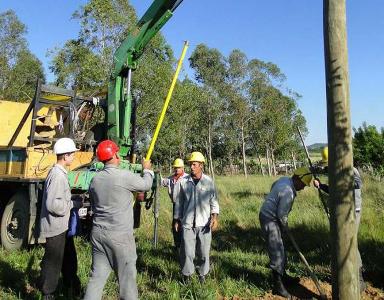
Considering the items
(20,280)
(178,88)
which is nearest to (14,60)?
(178,88)

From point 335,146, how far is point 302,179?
6.80 ft

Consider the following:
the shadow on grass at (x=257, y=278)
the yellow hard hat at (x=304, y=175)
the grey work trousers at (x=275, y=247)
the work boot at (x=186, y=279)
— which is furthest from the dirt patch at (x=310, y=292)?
the yellow hard hat at (x=304, y=175)

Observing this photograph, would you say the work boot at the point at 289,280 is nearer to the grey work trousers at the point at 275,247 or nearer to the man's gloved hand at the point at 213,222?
the grey work trousers at the point at 275,247

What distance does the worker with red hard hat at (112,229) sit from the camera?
13.4 feet

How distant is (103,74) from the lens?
21391 millimetres

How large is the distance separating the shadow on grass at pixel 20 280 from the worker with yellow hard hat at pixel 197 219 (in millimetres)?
1849

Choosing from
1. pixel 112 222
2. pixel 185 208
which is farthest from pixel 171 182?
pixel 112 222

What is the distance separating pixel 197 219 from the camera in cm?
573

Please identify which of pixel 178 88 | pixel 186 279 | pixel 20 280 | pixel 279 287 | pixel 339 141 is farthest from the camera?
pixel 178 88

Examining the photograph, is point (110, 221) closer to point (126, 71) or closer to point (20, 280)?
point (20, 280)

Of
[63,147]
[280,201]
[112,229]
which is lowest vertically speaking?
[112,229]

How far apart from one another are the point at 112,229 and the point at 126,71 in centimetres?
510

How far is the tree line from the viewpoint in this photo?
22.5 m

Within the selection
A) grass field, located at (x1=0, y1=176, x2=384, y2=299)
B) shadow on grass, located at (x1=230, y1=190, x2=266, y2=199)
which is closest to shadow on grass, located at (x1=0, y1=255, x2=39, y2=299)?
grass field, located at (x1=0, y1=176, x2=384, y2=299)
